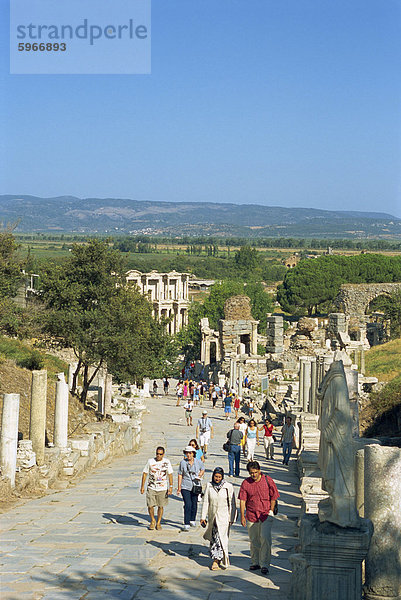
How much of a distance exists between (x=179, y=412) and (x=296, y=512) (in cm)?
2087

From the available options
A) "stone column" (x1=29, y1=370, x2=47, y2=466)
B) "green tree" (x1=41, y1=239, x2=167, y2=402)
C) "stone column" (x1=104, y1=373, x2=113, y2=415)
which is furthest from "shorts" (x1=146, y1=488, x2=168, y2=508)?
"stone column" (x1=104, y1=373, x2=113, y2=415)

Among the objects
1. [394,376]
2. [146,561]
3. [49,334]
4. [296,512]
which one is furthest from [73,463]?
[394,376]

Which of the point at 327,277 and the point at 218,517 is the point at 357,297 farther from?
the point at 218,517

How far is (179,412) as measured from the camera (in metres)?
32.9

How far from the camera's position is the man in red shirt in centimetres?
880

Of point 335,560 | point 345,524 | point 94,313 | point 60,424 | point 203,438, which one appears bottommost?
point 203,438

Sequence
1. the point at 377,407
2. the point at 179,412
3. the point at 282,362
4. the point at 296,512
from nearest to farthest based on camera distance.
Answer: the point at 296,512 < the point at 377,407 < the point at 179,412 < the point at 282,362

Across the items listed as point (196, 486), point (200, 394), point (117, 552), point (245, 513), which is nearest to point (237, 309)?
point (200, 394)

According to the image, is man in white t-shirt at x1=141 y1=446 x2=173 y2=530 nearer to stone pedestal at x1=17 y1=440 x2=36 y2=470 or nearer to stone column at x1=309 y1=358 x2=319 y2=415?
stone pedestal at x1=17 y1=440 x2=36 y2=470

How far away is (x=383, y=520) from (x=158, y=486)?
4000mm

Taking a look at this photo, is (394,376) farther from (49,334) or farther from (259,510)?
(259,510)

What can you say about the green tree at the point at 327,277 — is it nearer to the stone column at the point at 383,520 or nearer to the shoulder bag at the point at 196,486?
the shoulder bag at the point at 196,486

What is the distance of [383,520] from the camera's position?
7570 mm

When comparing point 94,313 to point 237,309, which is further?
point 237,309
